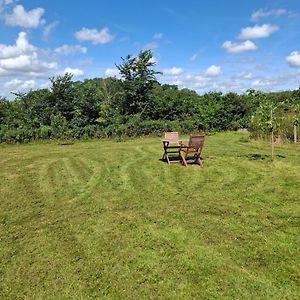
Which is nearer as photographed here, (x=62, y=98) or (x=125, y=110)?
(x=62, y=98)

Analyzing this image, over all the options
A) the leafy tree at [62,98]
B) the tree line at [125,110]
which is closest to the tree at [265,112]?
the tree line at [125,110]

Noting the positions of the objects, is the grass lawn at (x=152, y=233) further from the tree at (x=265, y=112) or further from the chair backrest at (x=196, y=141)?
the tree at (x=265, y=112)

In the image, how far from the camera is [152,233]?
531cm

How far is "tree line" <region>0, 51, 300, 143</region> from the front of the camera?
59.9 ft

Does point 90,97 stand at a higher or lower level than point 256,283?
higher

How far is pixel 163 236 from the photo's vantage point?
5.19m

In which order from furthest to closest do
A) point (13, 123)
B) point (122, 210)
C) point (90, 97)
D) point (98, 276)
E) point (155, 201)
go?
point (90, 97) → point (13, 123) → point (155, 201) → point (122, 210) → point (98, 276)

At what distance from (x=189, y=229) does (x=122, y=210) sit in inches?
58.6

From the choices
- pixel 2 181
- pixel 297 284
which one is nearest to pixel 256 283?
pixel 297 284

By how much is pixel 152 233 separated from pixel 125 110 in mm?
18052

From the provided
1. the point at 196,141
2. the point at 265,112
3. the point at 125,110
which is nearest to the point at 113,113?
the point at 125,110

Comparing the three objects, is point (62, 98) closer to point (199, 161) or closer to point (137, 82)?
point (137, 82)

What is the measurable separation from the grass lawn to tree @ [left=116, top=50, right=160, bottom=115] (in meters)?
13.2

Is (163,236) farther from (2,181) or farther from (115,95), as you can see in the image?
(115,95)
